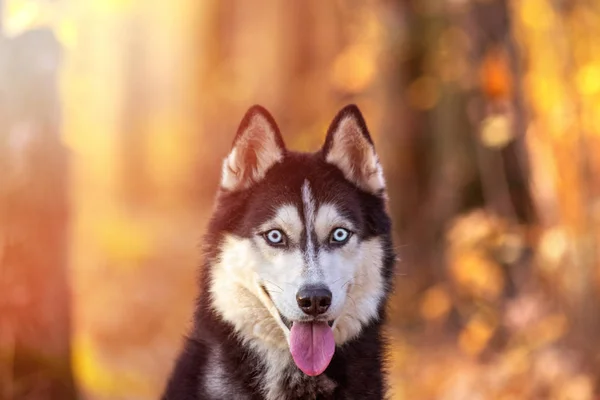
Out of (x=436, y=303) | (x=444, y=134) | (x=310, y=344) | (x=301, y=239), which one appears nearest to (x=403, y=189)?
(x=444, y=134)

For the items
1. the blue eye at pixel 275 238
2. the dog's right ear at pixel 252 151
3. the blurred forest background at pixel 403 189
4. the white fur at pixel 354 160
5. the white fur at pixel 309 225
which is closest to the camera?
the white fur at pixel 309 225

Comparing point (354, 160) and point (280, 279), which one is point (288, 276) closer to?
point (280, 279)

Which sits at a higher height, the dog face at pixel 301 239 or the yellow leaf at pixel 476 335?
the dog face at pixel 301 239

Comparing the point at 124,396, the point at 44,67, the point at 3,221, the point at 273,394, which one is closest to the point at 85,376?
the point at 124,396

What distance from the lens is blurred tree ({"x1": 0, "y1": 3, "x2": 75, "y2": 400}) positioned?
648cm

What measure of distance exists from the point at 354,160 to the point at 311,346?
1.05 meters

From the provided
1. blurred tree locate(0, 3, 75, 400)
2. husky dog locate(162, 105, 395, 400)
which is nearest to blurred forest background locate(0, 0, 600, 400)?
blurred tree locate(0, 3, 75, 400)

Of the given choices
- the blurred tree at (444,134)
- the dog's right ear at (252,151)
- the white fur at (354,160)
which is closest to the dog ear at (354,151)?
the white fur at (354,160)

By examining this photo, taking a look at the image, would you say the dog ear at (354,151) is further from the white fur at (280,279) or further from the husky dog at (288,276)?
the white fur at (280,279)

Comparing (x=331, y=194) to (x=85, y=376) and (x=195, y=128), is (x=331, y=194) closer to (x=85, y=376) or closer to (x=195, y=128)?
(x=85, y=376)

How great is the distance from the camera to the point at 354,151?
4.36m

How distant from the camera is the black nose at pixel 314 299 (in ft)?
12.3

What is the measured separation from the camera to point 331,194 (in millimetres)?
4164

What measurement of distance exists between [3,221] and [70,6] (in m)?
1.82
